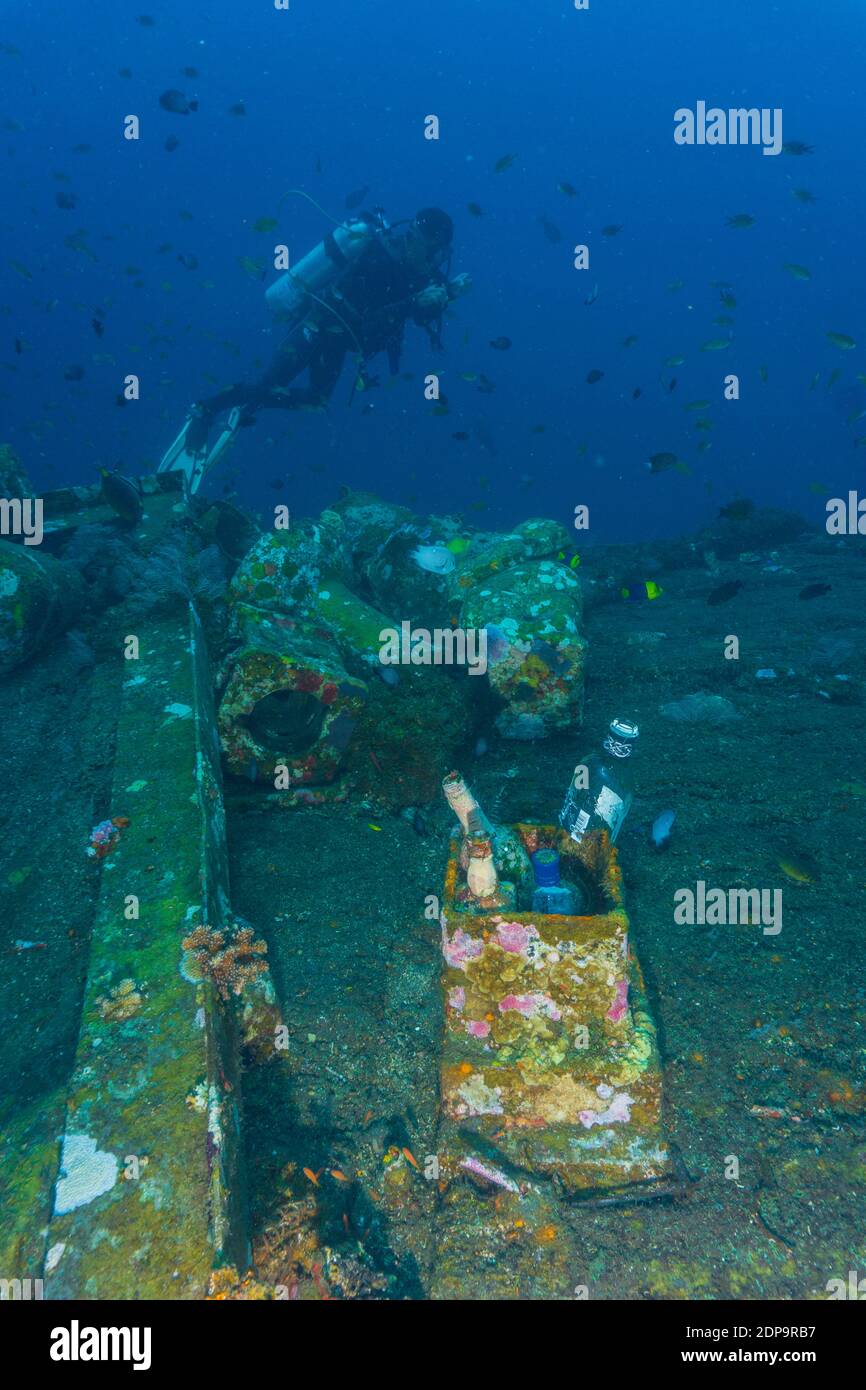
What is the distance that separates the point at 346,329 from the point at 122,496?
6873 millimetres

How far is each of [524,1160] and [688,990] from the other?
1207 mm

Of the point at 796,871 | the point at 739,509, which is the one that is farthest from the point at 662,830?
the point at 739,509

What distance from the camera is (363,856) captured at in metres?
4.27

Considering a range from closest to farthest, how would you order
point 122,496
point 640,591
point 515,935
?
1. point 515,935
2. point 122,496
3. point 640,591

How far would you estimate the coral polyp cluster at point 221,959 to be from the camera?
8.73 feet

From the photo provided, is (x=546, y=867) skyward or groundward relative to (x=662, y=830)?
skyward

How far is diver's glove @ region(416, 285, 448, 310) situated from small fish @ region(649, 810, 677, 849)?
9.23 m

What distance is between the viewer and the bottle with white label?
3.06m

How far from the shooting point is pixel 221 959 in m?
2.68

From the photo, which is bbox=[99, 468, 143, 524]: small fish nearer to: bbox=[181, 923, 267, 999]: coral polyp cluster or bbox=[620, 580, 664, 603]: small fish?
bbox=[181, 923, 267, 999]: coral polyp cluster

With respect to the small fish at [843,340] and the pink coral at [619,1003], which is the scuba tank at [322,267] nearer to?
the small fish at [843,340]

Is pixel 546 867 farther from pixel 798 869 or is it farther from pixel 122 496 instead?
pixel 122 496

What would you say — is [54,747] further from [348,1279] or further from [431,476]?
[431,476]

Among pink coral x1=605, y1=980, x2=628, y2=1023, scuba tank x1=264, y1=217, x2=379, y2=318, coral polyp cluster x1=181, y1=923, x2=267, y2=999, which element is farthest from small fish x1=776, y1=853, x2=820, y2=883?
scuba tank x1=264, y1=217, x2=379, y2=318
